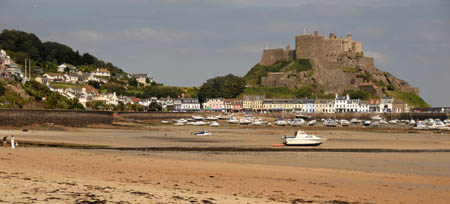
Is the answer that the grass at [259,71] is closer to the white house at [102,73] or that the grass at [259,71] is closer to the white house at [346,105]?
the white house at [346,105]

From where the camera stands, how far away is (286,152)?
29.2 meters

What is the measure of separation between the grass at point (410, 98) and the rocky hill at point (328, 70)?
86cm

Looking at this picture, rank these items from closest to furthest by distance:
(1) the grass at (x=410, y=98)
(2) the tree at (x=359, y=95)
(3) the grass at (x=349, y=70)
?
(2) the tree at (x=359, y=95) < (1) the grass at (x=410, y=98) < (3) the grass at (x=349, y=70)

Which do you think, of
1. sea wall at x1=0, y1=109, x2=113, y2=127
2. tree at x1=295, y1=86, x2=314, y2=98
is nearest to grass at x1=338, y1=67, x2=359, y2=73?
tree at x1=295, y1=86, x2=314, y2=98

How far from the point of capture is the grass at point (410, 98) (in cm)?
14214

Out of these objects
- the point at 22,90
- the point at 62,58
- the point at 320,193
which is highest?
the point at 62,58

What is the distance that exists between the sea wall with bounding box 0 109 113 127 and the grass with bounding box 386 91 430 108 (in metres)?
102

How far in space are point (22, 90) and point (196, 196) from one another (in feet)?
179

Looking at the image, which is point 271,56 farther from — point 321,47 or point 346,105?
point 346,105

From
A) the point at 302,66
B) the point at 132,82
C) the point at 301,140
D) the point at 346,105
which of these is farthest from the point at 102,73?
the point at 301,140

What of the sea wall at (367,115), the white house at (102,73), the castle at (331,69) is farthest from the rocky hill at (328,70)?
the white house at (102,73)

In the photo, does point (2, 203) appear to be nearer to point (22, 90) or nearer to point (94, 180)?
point (94, 180)

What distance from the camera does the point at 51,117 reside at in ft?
158

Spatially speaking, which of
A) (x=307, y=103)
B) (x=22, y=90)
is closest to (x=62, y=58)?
(x=307, y=103)
